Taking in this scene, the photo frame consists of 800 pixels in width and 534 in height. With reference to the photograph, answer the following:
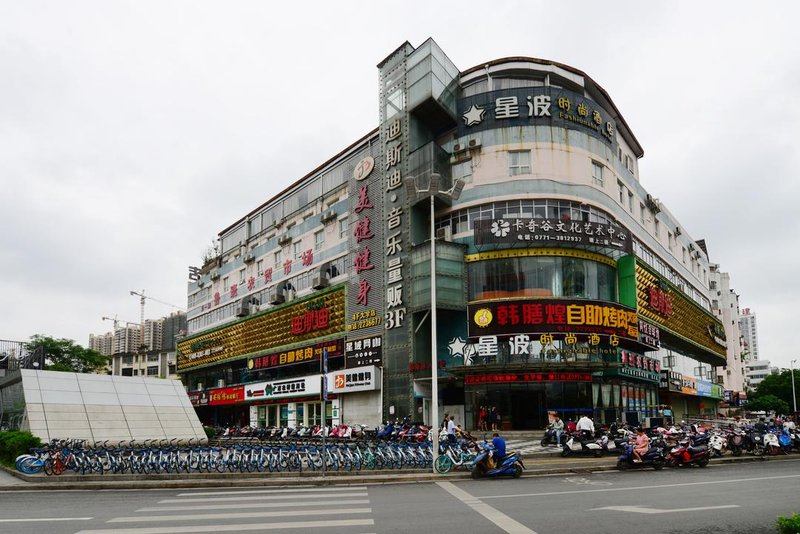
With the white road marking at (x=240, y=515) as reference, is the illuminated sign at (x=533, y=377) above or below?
above

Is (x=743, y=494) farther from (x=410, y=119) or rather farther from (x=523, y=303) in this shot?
(x=410, y=119)

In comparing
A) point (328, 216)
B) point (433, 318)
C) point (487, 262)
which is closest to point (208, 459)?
point (433, 318)

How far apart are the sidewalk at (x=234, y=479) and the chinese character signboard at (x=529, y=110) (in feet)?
74.8

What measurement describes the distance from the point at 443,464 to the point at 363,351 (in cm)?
2378

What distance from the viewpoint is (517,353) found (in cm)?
3309

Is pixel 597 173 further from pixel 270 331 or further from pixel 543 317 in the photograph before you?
pixel 270 331

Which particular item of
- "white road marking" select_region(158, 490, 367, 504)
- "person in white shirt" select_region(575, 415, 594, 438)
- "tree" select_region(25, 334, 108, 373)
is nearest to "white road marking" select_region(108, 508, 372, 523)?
"white road marking" select_region(158, 490, 367, 504)

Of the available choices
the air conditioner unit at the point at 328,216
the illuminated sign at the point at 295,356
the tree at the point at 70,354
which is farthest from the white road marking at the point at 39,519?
the tree at the point at 70,354

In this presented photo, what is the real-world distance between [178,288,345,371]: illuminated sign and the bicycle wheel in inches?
1065

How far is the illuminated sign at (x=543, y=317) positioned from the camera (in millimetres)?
33500

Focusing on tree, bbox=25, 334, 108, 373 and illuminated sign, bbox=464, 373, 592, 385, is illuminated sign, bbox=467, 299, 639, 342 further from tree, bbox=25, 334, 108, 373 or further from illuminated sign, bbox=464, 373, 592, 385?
tree, bbox=25, 334, 108, 373

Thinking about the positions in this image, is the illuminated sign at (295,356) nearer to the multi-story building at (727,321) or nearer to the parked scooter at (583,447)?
the parked scooter at (583,447)

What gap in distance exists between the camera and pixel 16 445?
2058cm

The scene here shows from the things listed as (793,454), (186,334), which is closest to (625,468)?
(793,454)
